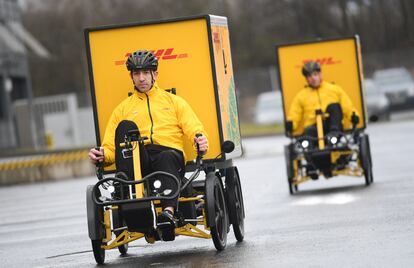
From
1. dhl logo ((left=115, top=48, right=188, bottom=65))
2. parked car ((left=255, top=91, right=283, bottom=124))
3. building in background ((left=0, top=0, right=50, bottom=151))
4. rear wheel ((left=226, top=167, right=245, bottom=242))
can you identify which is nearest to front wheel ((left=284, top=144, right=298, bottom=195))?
rear wheel ((left=226, top=167, right=245, bottom=242))

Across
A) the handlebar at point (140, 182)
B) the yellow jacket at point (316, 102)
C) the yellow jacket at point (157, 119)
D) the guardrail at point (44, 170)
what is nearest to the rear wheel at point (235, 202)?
the yellow jacket at point (157, 119)

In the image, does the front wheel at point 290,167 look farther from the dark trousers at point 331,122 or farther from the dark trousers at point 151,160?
the dark trousers at point 151,160

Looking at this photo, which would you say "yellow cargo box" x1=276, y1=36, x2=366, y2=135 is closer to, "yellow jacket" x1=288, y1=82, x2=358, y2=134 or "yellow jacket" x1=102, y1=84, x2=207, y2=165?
"yellow jacket" x1=288, y1=82, x2=358, y2=134

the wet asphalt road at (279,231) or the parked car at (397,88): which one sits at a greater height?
the parked car at (397,88)

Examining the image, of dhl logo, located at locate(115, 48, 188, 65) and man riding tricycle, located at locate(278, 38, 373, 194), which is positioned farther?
man riding tricycle, located at locate(278, 38, 373, 194)

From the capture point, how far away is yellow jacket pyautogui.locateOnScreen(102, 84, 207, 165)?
12938 millimetres

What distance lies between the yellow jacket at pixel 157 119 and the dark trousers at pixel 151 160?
0.14m

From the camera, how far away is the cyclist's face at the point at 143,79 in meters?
13.0

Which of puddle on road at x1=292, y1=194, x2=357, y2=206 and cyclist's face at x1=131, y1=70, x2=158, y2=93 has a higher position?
cyclist's face at x1=131, y1=70, x2=158, y2=93

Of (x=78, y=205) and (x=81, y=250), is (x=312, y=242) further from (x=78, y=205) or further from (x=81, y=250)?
(x=78, y=205)

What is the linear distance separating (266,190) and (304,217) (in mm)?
5832

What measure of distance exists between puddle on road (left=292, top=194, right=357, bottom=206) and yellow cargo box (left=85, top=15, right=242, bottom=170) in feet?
12.7

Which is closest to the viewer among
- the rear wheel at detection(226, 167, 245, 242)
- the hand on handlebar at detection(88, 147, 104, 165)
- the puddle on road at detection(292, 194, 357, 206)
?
the hand on handlebar at detection(88, 147, 104, 165)

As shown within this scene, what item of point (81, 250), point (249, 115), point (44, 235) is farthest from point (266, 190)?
point (249, 115)
